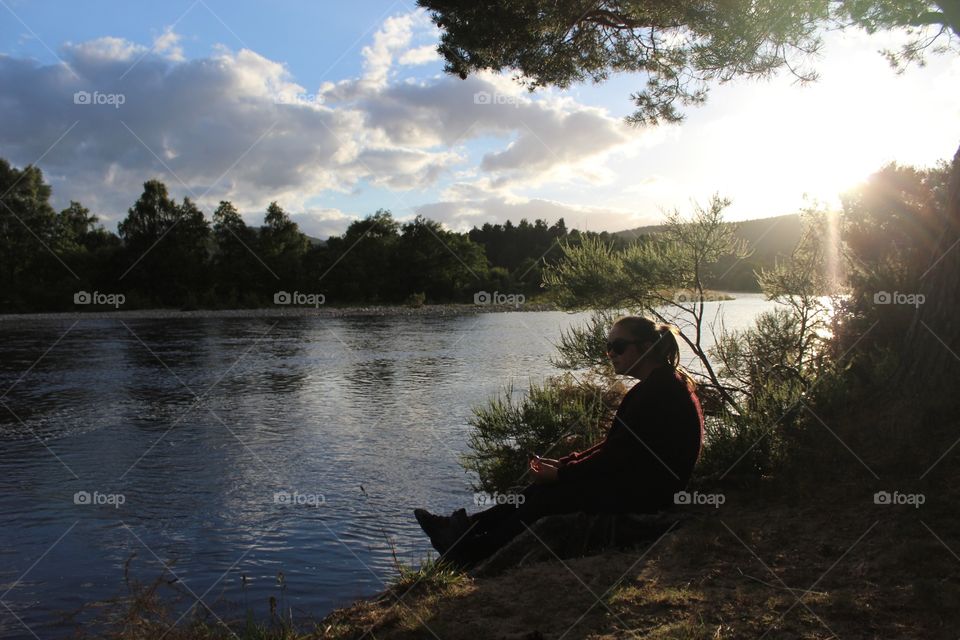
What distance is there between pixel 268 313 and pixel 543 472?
211 feet

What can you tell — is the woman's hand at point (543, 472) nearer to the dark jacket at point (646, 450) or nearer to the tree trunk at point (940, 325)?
the dark jacket at point (646, 450)

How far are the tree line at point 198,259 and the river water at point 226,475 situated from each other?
41.9m

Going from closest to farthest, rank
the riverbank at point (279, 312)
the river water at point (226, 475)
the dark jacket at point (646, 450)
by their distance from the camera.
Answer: the dark jacket at point (646, 450) < the river water at point (226, 475) < the riverbank at point (279, 312)

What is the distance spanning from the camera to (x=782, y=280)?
11773 millimetres

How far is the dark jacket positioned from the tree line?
198ft

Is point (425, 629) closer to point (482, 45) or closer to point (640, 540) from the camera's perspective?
point (640, 540)

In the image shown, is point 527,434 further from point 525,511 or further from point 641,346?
point 641,346

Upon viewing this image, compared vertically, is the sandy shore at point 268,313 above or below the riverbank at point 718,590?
above

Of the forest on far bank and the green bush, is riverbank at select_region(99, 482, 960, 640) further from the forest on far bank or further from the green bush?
the forest on far bank

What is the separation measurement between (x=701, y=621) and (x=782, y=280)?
912 cm

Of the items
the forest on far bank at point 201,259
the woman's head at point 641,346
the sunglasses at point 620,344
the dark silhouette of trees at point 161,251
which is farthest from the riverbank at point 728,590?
the dark silhouette of trees at point 161,251

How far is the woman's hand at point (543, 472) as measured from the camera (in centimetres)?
519

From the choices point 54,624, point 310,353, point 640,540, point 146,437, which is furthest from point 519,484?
point 310,353

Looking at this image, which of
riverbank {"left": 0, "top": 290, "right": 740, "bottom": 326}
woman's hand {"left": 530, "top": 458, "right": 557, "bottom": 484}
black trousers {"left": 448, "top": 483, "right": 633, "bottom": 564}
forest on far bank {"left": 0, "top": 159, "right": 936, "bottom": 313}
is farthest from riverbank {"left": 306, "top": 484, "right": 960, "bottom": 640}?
forest on far bank {"left": 0, "top": 159, "right": 936, "bottom": 313}
